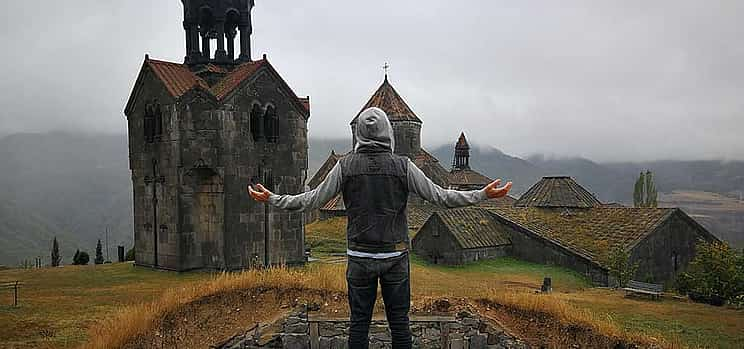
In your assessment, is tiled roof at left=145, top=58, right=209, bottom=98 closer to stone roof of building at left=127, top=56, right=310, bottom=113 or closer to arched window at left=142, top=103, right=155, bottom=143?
stone roof of building at left=127, top=56, right=310, bottom=113

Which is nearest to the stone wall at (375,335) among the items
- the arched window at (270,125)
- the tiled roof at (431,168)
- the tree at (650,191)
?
the arched window at (270,125)

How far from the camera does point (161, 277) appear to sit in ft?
62.5

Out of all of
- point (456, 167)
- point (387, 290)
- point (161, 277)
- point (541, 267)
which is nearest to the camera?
point (387, 290)

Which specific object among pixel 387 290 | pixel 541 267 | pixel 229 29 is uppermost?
pixel 229 29

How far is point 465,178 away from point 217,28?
33.4 metres

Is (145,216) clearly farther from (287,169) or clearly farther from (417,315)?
(417,315)

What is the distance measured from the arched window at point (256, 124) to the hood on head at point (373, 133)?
15956mm

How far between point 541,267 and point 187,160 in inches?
618

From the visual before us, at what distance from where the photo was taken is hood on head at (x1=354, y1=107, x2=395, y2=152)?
17.5 ft

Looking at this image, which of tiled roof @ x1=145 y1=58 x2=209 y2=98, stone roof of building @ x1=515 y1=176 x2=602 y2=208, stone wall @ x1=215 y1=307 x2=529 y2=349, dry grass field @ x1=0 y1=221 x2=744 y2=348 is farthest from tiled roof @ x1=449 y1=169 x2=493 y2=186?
stone wall @ x1=215 y1=307 x2=529 y2=349

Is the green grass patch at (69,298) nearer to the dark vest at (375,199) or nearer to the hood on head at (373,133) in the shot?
the dark vest at (375,199)

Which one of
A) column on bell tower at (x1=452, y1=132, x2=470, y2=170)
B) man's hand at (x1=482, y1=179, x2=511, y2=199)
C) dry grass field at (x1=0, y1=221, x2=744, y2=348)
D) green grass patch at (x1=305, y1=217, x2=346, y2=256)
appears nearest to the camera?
man's hand at (x1=482, y1=179, x2=511, y2=199)

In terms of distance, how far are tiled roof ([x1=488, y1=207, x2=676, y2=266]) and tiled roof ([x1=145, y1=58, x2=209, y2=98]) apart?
1601 cm

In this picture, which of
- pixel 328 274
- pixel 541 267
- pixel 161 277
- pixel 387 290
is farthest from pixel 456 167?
pixel 387 290
